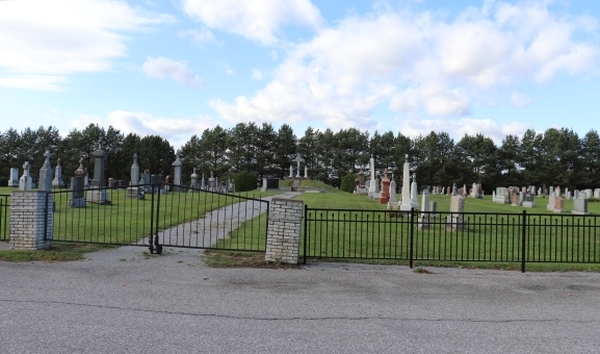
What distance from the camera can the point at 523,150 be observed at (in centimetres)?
7788

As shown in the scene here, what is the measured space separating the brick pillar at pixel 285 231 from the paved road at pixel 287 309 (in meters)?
0.51

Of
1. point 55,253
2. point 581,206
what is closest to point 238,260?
point 55,253

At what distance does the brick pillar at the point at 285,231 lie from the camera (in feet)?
31.3

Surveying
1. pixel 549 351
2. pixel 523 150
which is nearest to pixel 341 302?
pixel 549 351

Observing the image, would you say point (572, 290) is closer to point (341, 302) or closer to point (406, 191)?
point (341, 302)

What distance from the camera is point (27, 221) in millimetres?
10273

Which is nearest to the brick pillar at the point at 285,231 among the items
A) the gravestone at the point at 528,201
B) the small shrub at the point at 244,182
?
the gravestone at the point at 528,201

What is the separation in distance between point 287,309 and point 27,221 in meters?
6.83

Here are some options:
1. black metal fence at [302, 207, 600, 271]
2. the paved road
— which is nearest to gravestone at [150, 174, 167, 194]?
the paved road

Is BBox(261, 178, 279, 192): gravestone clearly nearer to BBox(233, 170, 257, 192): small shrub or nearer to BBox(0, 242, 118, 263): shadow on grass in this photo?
BBox(233, 170, 257, 192): small shrub

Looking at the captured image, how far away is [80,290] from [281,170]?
2893 inches

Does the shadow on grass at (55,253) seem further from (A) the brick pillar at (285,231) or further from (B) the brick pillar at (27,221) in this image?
(A) the brick pillar at (285,231)

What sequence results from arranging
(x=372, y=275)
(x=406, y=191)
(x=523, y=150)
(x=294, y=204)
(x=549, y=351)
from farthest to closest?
(x=523, y=150)
(x=406, y=191)
(x=294, y=204)
(x=372, y=275)
(x=549, y=351)

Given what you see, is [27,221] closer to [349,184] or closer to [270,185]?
[270,185]
